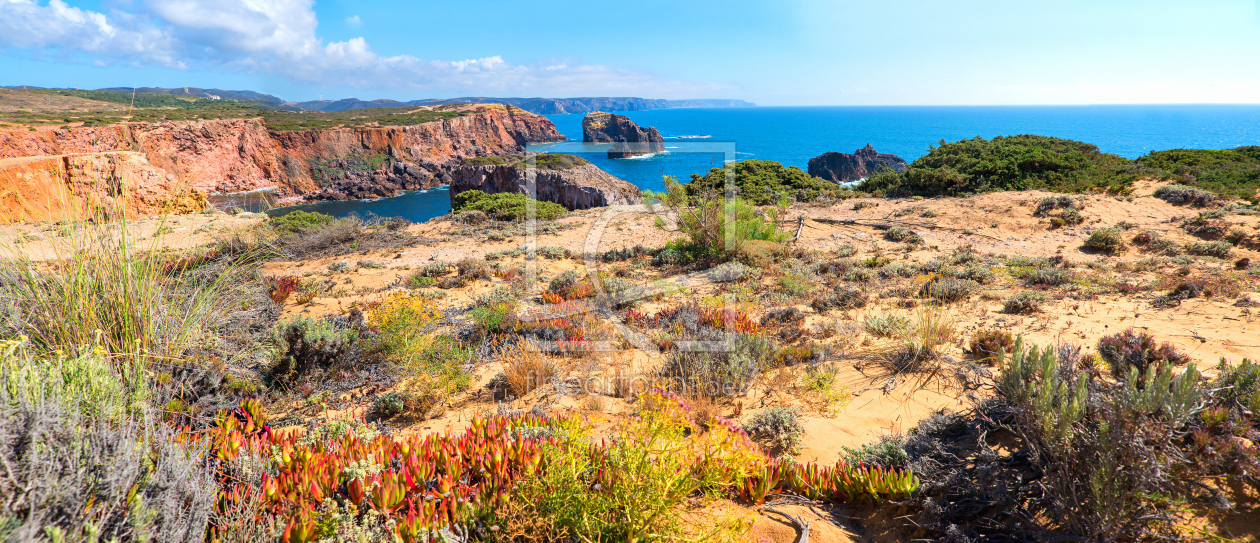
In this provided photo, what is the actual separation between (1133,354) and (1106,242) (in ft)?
32.0

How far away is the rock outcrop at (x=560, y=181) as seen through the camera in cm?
3247

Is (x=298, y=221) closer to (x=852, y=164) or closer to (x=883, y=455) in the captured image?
(x=883, y=455)

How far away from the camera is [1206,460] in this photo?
224 centimetres

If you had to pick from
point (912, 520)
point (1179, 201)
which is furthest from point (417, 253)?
point (1179, 201)

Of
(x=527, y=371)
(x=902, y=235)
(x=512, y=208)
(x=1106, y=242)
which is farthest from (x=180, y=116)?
(x=1106, y=242)

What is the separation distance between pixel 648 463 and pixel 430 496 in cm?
125

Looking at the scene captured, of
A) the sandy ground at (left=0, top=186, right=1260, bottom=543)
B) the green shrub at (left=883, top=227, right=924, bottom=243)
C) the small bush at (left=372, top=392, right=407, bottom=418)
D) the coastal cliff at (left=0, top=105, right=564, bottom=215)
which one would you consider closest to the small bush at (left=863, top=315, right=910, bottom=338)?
the sandy ground at (left=0, top=186, right=1260, bottom=543)

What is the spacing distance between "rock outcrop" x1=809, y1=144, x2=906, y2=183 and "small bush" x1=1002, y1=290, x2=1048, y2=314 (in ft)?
168

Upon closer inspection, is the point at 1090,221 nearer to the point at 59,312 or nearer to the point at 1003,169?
the point at 1003,169

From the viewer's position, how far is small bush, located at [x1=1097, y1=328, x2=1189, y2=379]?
12.7ft

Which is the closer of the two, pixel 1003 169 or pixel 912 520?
pixel 912 520

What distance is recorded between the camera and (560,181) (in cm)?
3350

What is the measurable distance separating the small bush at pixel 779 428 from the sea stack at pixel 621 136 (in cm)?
7746

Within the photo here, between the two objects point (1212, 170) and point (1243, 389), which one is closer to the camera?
point (1243, 389)
